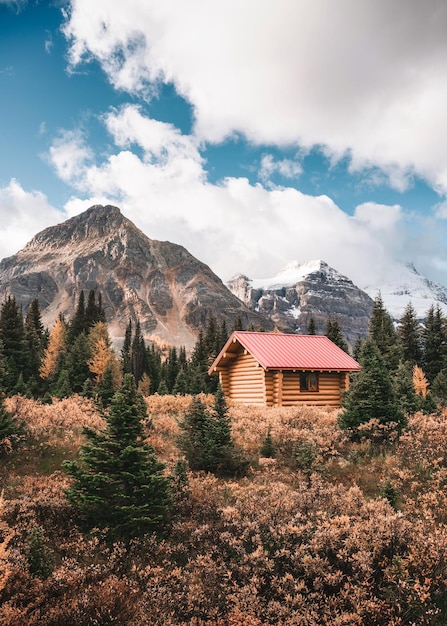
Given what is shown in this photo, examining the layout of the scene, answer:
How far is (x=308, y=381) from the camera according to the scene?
28328 millimetres

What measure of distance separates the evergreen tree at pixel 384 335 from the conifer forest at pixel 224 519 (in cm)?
3588

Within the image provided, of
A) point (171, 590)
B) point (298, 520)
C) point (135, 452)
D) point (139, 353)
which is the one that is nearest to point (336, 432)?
point (298, 520)

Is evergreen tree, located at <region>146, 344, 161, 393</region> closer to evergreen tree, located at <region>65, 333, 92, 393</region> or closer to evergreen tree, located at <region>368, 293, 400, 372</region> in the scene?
evergreen tree, located at <region>65, 333, 92, 393</region>

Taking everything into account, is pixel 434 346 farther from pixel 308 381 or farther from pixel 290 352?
pixel 290 352

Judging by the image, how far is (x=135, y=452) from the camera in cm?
1008

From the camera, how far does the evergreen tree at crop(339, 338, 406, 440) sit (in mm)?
15234

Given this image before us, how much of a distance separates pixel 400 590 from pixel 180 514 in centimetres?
501

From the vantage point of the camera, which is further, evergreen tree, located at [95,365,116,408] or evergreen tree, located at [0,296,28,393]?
evergreen tree, located at [0,296,28,393]

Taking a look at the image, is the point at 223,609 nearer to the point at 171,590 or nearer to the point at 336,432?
the point at 171,590

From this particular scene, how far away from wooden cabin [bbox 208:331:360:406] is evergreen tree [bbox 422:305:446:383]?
33.0m

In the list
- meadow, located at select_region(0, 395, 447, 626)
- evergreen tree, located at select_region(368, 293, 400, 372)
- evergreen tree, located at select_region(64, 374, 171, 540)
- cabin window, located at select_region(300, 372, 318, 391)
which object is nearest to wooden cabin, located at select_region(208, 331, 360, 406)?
cabin window, located at select_region(300, 372, 318, 391)

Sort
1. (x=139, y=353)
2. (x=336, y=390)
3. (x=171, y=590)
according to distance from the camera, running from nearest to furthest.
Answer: (x=171, y=590), (x=336, y=390), (x=139, y=353)

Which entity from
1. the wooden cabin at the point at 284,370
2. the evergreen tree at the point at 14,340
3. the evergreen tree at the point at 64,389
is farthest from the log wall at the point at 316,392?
the evergreen tree at the point at 14,340

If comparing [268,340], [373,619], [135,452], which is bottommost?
[373,619]
